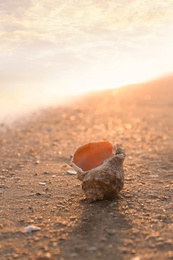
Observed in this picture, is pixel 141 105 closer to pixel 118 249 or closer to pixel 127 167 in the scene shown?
pixel 127 167

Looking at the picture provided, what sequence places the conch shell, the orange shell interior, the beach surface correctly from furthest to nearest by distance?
the orange shell interior → the conch shell → the beach surface

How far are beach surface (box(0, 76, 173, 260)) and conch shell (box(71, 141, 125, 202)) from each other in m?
0.14

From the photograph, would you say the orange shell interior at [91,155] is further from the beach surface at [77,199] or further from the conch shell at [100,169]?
the beach surface at [77,199]

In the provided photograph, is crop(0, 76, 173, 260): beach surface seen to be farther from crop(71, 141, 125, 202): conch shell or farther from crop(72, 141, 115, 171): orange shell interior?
crop(72, 141, 115, 171): orange shell interior

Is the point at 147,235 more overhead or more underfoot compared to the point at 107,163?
more underfoot

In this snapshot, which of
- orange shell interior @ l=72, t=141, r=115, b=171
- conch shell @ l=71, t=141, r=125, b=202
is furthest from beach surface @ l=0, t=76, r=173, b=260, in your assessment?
orange shell interior @ l=72, t=141, r=115, b=171

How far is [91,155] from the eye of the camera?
4.48m

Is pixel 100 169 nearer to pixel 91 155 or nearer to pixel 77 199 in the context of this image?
pixel 91 155

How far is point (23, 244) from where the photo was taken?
3.54m

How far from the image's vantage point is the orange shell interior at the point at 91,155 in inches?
176

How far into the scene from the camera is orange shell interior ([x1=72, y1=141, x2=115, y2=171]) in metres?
4.46

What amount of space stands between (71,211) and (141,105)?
7991 mm

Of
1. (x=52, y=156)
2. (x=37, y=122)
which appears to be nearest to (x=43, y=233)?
(x=52, y=156)

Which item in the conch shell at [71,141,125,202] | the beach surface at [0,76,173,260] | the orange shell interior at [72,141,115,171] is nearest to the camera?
the beach surface at [0,76,173,260]
